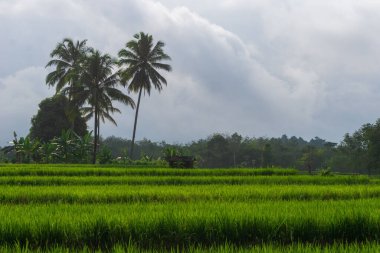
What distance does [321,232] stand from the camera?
5855 millimetres

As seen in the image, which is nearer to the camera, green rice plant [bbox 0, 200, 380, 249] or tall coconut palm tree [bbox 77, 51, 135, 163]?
green rice plant [bbox 0, 200, 380, 249]

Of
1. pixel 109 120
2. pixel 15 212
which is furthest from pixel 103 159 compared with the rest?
pixel 15 212

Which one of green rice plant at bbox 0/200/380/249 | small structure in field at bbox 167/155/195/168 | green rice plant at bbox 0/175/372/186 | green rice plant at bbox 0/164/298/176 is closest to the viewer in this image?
green rice plant at bbox 0/200/380/249

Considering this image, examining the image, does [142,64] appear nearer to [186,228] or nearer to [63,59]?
[63,59]

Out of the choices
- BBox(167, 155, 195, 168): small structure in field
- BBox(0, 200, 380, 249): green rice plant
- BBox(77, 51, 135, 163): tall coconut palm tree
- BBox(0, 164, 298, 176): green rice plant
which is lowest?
BBox(0, 200, 380, 249): green rice plant

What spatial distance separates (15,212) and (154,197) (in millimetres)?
3581

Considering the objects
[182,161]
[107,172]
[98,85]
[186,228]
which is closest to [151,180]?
[107,172]

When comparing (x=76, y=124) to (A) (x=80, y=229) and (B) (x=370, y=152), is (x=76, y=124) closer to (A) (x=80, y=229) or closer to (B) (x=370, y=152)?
(B) (x=370, y=152)

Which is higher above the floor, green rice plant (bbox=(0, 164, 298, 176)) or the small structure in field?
the small structure in field

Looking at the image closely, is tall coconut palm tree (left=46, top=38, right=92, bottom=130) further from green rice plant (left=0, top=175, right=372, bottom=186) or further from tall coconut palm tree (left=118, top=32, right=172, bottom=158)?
green rice plant (left=0, top=175, right=372, bottom=186)

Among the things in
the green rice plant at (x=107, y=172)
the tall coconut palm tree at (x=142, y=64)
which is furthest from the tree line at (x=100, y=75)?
the green rice plant at (x=107, y=172)

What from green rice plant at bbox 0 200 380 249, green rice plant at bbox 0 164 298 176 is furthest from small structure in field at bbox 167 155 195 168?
green rice plant at bbox 0 200 380 249

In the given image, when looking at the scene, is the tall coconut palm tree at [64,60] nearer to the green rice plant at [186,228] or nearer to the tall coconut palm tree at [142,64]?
the tall coconut palm tree at [142,64]

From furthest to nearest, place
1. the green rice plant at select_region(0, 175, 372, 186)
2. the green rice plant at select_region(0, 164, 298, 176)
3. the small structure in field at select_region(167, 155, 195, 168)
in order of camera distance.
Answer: the small structure in field at select_region(167, 155, 195, 168) < the green rice plant at select_region(0, 164, 298, 176) < the green rice plant at select_region(0, 175, 372, 186)
